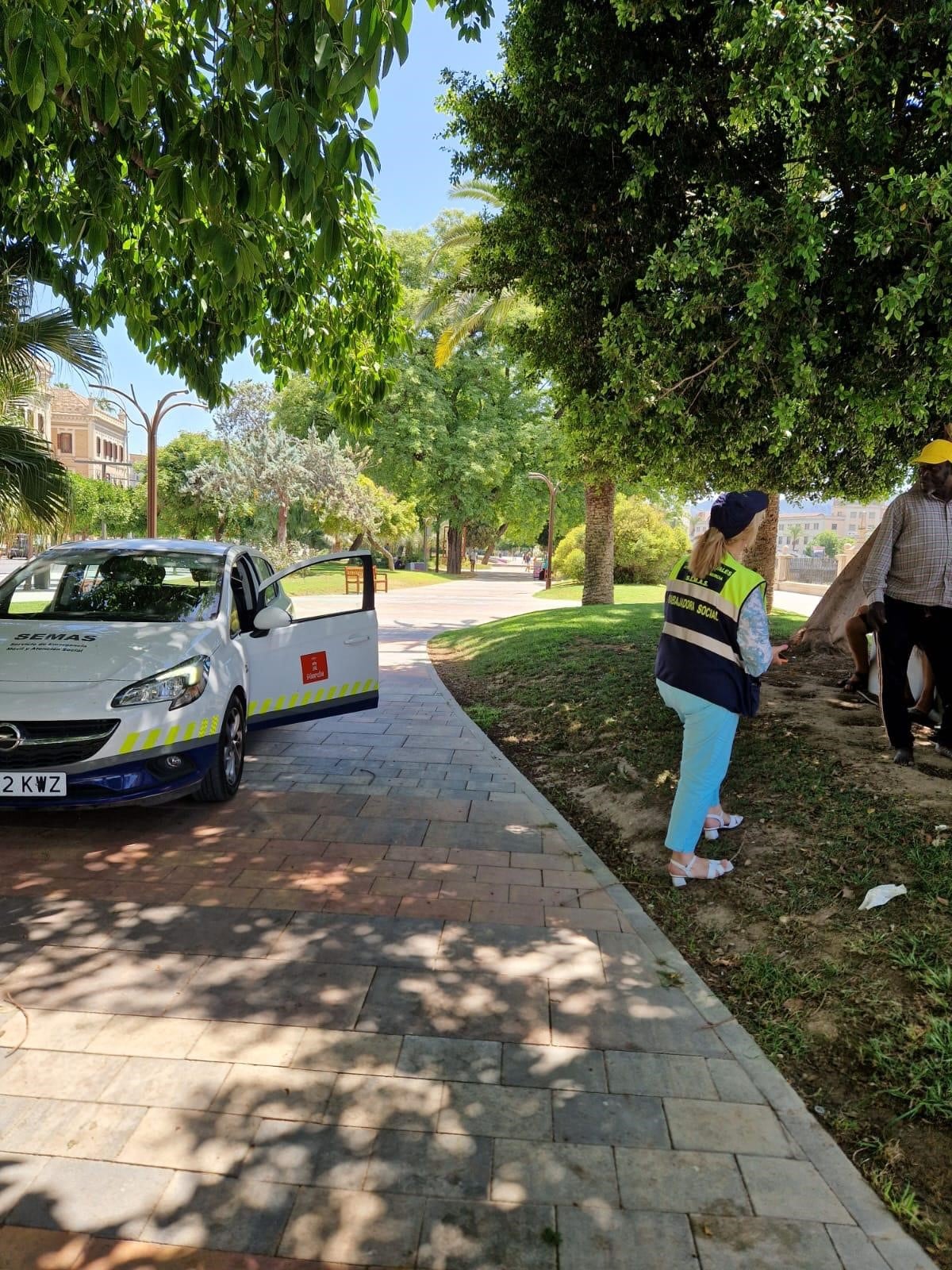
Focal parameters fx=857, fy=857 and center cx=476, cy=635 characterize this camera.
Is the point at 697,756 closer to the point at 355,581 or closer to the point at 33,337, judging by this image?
the point at 33,337

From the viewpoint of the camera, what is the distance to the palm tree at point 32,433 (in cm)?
939

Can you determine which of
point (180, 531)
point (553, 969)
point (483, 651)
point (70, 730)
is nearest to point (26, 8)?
point (70, 730)

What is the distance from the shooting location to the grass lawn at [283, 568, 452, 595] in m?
32.9

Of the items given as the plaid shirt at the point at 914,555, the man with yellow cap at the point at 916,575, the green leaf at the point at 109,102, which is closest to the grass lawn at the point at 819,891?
the man with yellow cap at the point at 916,575

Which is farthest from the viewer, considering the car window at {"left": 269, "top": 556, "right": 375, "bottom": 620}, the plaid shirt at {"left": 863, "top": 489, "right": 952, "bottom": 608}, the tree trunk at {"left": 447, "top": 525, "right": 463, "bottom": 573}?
the tree trunk at {"left": 447, "top": 525, "right": 463, "bottom": 573}

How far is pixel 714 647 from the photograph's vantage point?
407 centimetres

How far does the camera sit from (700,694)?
13.4ft

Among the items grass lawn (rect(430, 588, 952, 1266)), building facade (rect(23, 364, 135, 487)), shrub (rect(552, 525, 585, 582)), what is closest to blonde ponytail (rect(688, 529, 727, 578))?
grass lawn (rect(430, 588, 952, 1266))

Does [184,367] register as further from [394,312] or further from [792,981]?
[792,981]

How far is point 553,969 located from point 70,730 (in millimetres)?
2812

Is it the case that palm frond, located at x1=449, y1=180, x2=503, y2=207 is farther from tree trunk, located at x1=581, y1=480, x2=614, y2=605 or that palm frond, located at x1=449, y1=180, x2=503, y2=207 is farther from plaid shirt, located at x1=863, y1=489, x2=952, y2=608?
plaid shirt, located at x1=863, y1=489, x2=952, y2=608

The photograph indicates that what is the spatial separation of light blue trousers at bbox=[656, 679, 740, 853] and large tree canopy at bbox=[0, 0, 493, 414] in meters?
2.61

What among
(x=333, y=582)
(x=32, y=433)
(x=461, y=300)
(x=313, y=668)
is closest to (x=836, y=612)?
(x=313, y=668)

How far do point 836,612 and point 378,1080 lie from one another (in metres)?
6.92
